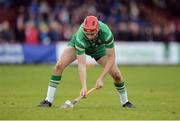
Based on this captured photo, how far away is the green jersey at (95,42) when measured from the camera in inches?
549

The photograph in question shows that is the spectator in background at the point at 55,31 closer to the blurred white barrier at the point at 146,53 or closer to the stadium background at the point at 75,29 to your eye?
the stadium background at the point at 75,29

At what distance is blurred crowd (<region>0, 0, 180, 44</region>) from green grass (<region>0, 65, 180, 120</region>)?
2289 mm

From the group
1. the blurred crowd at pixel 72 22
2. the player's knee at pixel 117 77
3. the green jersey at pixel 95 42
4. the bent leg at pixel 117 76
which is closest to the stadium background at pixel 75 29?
the blurred crowd at pixel 72 22

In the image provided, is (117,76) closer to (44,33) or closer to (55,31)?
(55,31)

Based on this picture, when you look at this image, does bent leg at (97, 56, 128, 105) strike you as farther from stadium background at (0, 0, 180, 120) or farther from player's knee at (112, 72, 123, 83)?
stadium background at (0, 0, 180, 120)

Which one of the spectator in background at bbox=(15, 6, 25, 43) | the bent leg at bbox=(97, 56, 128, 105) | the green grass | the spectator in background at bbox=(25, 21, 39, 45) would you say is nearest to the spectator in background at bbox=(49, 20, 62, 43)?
the spectator in background at bbox=(25, 21, 39, 45)

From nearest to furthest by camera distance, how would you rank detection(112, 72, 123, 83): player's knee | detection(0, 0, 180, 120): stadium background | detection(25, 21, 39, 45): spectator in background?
detection(112, 72, 123, 83): player's knee
detection(0, 0, 180, 120): stadium background
detection(25, 21, 39, 45): spectator in background

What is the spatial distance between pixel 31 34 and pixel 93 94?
43.8ft

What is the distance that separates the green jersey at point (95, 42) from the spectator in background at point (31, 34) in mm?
18068

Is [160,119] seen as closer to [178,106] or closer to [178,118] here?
[178,118]

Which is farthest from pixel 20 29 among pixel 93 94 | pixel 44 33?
pixel 93 94

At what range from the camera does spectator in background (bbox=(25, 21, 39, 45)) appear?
32.7 m

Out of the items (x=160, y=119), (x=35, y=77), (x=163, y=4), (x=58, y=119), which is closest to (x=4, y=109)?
(x=58, y=119)

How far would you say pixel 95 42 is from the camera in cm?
1445
